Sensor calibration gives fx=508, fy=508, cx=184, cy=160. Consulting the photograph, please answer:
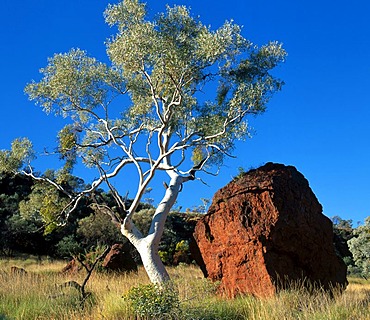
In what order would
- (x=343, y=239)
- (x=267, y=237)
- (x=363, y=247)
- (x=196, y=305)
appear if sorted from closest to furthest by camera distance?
(x=196, y=305)
(x=267, y=237)
(x=363, y=247)
(x=343, y=239)

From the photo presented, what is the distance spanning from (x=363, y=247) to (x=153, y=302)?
742 inches

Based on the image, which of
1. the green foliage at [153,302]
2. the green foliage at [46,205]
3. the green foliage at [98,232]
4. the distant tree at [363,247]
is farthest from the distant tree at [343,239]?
the green foliage at [153,302]

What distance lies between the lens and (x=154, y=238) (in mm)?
16125

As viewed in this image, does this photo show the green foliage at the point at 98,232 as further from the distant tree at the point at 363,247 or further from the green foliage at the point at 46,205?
the distant tree at the point at 363,247

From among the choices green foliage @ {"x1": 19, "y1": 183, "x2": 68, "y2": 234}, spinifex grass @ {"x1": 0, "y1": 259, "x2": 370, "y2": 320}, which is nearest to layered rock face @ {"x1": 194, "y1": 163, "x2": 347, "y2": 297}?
spinifex grass @ {"x1": 0, "y1": 259, "x2": 370, "y2": 320}

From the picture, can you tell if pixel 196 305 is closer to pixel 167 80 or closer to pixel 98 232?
pixel 167 80

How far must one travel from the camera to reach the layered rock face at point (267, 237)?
12336 millimetres

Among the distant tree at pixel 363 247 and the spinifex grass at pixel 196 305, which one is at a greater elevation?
the distant tree at pixel 363 247

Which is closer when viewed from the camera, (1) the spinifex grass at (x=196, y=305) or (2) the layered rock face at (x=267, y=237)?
(1) the spinifex grass at (x=196, y=305)

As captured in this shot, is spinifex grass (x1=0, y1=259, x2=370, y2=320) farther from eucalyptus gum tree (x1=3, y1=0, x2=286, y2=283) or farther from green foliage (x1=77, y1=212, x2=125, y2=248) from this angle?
green foliage (x1=77, y1=212, x2=125, y2=248)

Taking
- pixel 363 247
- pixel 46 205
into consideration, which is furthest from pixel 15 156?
pixel 363 247

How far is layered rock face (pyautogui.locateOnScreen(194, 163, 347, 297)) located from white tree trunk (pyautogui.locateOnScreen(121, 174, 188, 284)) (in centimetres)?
205

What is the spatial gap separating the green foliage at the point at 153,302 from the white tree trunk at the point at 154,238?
491 cm

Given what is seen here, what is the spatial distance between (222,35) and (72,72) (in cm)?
599
